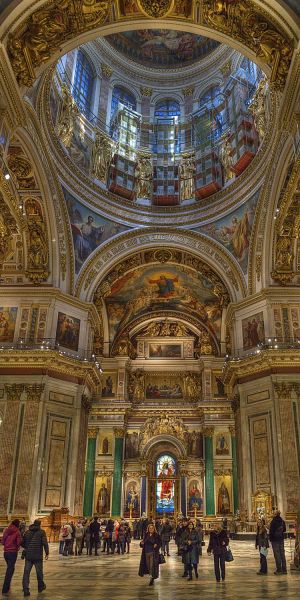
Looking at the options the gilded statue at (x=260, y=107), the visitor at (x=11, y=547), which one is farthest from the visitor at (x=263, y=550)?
the gilded statue at (x=260, y=107)

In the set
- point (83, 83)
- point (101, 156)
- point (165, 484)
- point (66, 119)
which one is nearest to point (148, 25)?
point (66, 119)

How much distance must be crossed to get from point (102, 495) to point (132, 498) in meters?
1.83

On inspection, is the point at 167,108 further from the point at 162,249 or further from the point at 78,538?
the point at 78,538

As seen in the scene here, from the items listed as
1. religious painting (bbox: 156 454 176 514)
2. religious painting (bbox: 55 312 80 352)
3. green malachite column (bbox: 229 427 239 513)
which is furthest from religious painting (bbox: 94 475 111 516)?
religious painting (bbox: 55 312 80 352)

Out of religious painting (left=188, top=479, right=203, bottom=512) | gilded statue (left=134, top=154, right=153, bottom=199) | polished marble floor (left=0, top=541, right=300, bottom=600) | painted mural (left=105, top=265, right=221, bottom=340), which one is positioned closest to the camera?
polished marble floor (left=0, top=541, right=300, bottom=600)

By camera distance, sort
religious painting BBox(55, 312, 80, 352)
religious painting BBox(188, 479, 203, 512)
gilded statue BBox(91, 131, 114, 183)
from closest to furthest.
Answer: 1. religious painting BBox(55, 312, 80, 352)
2. gilded statue BBox(91, 131, 114, 183)
3. religious painting BBox(188, 479, 203, 512)

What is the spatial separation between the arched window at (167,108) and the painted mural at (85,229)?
8.67 m

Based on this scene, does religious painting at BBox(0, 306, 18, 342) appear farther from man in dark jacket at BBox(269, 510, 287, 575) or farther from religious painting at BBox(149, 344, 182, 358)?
man in dark jacket at BBox(269, 510, 287, 575)

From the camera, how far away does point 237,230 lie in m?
23.3

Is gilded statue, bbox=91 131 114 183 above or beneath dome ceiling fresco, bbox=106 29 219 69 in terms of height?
beneath

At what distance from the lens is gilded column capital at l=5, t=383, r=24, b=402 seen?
19.3m

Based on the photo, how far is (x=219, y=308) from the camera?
96.8 feet

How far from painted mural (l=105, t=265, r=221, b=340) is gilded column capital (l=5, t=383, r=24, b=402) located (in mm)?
9438

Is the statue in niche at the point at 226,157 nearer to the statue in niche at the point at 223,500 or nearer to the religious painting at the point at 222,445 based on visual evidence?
the religious painting at the point at 222,445
